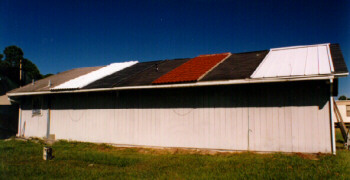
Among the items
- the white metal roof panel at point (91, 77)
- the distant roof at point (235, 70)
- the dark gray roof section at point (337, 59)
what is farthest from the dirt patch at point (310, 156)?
the white metal roof panel at point (91, 77)

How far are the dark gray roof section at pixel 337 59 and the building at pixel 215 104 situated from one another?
0.09 feet

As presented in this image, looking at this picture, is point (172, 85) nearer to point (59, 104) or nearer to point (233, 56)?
point (233, 56)

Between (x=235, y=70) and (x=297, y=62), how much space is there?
213 cm

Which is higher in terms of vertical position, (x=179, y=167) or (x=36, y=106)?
(x=36, y=106)

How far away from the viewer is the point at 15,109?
18172mm

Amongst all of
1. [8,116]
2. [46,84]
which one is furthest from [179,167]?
[8,116]

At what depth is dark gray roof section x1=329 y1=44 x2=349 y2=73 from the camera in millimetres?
7416

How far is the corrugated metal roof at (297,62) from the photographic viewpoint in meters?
7.96

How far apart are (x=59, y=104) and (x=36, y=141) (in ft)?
6.88

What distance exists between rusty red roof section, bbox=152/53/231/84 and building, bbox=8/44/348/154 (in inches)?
1.5

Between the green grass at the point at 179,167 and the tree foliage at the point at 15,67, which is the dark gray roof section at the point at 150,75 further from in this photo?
the tree foliage at the point at 15,67

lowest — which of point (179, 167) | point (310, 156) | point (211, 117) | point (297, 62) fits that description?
point (179, 167)

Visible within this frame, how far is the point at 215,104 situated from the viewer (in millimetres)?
9477

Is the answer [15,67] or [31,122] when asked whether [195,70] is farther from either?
[15,67]
